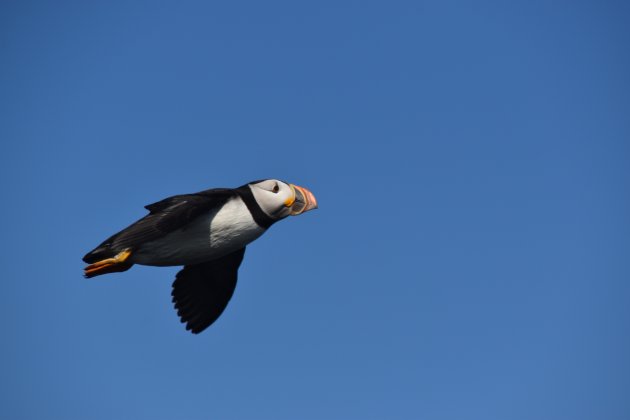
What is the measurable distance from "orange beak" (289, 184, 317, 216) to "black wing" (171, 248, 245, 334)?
58.8 inches

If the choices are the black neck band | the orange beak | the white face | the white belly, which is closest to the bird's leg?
the white belly

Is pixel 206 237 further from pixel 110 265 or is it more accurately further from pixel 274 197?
pixel 110 265

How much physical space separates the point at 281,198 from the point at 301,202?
1.06 ft

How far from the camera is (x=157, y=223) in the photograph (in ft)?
30.0

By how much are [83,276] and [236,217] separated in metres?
1.89

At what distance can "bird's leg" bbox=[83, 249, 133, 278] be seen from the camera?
29.6ft

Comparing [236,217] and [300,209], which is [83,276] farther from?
[300,209]

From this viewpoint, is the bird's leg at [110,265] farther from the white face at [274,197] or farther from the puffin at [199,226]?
the white face at [274,197]

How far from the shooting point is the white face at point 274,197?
1002 cm

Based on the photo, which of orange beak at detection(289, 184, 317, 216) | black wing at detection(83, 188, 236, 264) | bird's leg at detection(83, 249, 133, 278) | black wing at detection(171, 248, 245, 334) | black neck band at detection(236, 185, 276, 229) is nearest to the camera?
bird's leg at detection(83, 249, 133, 278)

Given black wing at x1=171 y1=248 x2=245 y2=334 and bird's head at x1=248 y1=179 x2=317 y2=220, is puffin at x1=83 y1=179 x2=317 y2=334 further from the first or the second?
black wing at x1=171 y1=248 x2=245 y2=334

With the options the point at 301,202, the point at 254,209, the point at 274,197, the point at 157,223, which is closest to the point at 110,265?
the point at 157,223

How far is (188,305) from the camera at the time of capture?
11.4 m

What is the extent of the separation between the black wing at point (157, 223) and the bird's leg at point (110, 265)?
72 mm
